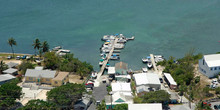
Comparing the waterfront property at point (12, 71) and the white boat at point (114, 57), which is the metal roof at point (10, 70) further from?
the white boat at point (114, 57)

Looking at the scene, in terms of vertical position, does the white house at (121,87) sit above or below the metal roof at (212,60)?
below

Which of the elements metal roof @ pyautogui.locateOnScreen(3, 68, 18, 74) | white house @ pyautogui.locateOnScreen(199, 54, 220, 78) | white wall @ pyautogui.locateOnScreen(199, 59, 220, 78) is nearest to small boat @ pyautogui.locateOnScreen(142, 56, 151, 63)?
white house @ pyautogui.locateOnScreen(199, 54, 220, 78)

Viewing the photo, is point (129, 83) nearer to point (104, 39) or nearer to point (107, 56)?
point (107, 56)

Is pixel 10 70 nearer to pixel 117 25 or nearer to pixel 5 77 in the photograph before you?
pixel 5 77

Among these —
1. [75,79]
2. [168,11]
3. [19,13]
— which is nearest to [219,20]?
[168,11]

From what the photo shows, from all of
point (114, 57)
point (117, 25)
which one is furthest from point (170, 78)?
point (117, 25)

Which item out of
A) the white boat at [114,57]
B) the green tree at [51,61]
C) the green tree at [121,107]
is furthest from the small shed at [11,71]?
the green tree at [121,107]
